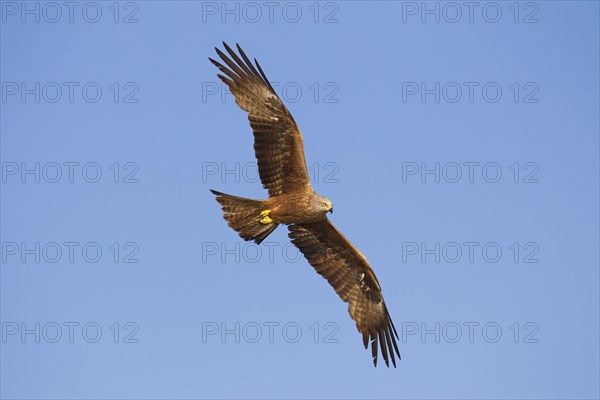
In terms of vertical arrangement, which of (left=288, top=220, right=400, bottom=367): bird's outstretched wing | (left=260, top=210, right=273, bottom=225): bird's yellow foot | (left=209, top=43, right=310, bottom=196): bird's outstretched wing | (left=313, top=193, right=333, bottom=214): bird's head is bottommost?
(left=288, top=220, right=400, bottom=367): bird's outstretched wing

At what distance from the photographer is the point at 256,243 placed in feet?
45.0

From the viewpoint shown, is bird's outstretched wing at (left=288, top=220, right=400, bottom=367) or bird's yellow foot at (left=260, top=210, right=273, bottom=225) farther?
bird's outstretched wing at (left=288, top=220, right=400, bottom=367)

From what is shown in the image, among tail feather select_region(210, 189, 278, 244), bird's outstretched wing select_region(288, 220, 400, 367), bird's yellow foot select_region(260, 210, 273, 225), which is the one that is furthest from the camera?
bird's outstretched wing select_region(288, 220, 400, 367)

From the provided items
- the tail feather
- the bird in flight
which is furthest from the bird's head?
the tail feather

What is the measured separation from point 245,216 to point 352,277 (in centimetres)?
247

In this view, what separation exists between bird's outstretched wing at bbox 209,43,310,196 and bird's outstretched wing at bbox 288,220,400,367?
4.16ft

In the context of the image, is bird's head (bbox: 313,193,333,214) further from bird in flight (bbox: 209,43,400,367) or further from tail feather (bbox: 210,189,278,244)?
tail feather (bbox: 210,189,278,244)

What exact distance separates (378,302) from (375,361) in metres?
0.99

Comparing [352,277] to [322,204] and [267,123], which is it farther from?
[267,123]

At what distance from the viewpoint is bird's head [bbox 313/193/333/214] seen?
13.5m

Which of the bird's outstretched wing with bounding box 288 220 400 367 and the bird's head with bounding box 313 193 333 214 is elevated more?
the bird's head with bounding box 313 193 333 214

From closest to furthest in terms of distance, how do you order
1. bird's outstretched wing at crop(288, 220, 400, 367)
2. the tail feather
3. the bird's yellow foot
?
the tail feather, the bird's yellow foot, bird's outstretched wing at crop(288, 220, 400, 367)

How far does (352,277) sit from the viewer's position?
49.8 ft

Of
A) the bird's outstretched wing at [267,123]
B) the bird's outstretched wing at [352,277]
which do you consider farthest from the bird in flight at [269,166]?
the bird's outstretched wing at [352,277]
